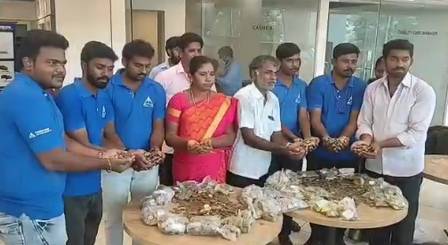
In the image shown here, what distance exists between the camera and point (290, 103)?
2.88 metres

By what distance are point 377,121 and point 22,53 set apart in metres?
1.98

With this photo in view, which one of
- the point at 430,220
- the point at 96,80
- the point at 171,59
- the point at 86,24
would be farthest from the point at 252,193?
the point at 86,24

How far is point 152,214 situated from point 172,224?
15 centimetres

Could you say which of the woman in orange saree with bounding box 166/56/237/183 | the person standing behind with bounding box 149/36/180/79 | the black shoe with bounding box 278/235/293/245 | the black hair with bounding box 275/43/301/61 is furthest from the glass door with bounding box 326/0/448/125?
the woman in orange saree with bounding box 166/56/237/183

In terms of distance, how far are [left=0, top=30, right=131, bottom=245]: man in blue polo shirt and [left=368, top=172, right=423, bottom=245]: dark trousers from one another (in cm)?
185

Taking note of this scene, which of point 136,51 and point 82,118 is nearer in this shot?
point 82,118

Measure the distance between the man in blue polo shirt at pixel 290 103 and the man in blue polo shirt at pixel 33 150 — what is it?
4.79ft

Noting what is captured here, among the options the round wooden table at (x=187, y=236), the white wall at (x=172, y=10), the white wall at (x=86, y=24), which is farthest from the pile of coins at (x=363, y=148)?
the white wall at (x=172, y=10)

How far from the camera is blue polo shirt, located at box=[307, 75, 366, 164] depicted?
2791mm

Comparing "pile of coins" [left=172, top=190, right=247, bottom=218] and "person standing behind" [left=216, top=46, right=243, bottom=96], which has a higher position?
"person standing behind" [left=216, top=46, right=243, bottom=96]

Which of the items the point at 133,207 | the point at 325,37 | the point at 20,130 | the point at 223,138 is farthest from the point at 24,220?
the point at 325,37

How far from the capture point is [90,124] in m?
2.12

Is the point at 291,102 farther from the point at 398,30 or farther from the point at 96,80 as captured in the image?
the point at 398,30

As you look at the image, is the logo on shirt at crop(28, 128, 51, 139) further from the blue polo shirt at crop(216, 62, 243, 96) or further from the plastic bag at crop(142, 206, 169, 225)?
the blue polo shirt at crop(216, 62, 243, 96)
